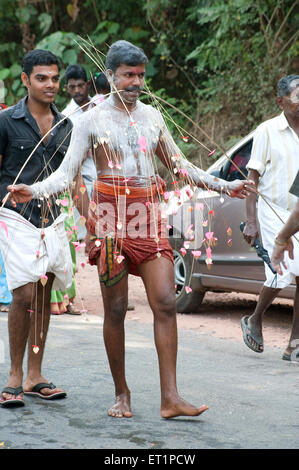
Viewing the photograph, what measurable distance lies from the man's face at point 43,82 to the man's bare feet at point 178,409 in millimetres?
2039

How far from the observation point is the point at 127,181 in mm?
4844

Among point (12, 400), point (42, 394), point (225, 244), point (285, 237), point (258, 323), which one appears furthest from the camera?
point (225, 244)

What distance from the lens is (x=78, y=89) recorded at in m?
9.30

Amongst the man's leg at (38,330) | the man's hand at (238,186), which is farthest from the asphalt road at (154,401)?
the man's hand at (238,186)

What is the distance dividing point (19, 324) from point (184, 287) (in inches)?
150

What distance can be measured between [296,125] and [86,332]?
8.77 feet

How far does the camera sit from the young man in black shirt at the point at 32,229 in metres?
5.18

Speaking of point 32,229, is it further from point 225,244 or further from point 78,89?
point 78,89

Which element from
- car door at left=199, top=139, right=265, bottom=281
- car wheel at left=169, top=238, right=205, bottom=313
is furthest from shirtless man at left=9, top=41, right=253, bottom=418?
car wheel at left=169, top=238, right=205, bottom=313

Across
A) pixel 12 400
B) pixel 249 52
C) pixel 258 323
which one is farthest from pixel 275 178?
pixel 249 52

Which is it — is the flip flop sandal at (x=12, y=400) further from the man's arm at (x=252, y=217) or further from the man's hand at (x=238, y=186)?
the man's arm at (x=252, y=217)

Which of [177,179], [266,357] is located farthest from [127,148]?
[266,357]

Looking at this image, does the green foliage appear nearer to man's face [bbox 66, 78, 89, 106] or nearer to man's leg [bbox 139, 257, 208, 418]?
man's face [bbox 66, 78, 89, 106]

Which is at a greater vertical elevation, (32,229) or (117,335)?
(32,229)
